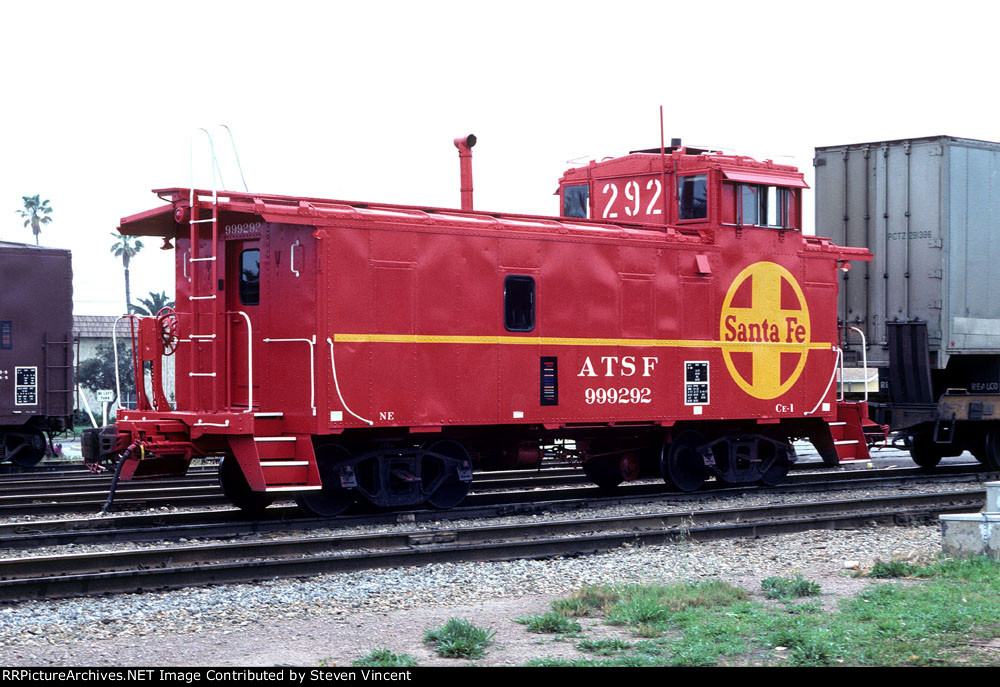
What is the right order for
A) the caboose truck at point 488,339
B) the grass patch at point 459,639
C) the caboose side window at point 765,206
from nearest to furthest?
1. the grass patch at point 459,639
2. the caboose truck at point 488,339
3. the caboose side window at point 765,206

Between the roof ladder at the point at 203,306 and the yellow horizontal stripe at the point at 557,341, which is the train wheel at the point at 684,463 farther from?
the roof ladder at the point at 203,306

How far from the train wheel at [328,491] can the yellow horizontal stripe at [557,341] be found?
1.32m

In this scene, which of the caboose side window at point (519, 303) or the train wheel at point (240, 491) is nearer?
the train wheel at point (240, 491)

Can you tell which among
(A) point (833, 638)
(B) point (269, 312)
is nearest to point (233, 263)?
(B) point (269, 312)

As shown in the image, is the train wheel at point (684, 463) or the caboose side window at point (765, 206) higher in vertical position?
the caboose side window at point (765, 206)

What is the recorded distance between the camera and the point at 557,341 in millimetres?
14906

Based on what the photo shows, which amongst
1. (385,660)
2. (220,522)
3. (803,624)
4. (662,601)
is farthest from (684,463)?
(385,660)

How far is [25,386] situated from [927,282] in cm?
1626

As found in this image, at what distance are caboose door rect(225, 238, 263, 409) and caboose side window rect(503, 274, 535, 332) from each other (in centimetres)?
302

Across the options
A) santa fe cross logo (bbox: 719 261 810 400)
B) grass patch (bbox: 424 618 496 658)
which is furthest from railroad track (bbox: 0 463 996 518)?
grass patch (bbox: 424 618 496 658)

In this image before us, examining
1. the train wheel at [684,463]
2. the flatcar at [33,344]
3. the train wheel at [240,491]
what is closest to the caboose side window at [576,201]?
the train wheel at [684,463]

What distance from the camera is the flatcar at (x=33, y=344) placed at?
21734 mm
